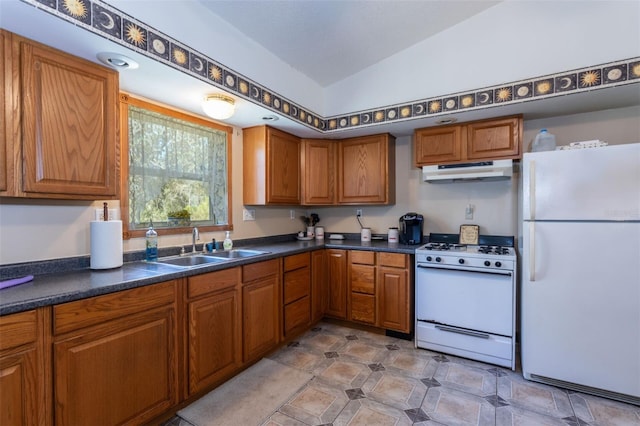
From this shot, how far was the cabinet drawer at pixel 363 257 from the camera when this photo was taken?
290 centimetres

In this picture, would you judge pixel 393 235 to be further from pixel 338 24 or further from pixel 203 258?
pixel 338 24

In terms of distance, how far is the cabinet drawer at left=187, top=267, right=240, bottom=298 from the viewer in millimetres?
1831

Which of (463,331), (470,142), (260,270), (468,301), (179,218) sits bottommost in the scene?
(463,331)

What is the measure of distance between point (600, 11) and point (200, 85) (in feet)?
A: 8.95

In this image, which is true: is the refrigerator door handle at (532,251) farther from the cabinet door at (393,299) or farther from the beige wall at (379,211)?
the cabinet door at (393,299)

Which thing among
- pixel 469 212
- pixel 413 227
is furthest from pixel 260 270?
pixel 469 212

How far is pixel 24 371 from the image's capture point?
1179 mm

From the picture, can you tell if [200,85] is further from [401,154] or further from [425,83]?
[401,154]

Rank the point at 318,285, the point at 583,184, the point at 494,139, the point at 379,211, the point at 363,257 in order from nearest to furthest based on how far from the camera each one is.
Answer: the point at 583,184, the point at 494,139, the point at 363,257, the point at 318,285, the point at 379,211

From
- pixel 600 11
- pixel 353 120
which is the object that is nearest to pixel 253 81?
pixel 353 120

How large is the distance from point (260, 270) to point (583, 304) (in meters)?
2.30

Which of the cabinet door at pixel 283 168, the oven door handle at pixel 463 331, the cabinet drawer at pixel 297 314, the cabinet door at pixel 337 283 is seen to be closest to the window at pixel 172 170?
the cabinet door at pixel 283 168

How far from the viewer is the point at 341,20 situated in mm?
2234

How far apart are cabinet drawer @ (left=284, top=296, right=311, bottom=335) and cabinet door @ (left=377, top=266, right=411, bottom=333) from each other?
717 millimetres
